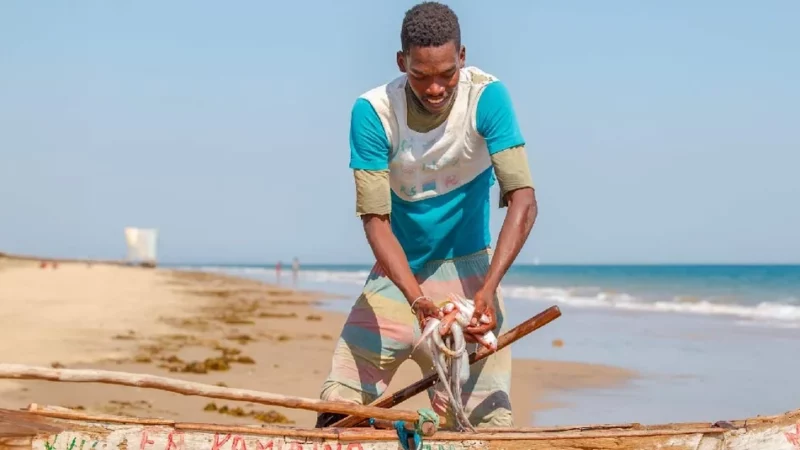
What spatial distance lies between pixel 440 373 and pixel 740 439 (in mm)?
1127

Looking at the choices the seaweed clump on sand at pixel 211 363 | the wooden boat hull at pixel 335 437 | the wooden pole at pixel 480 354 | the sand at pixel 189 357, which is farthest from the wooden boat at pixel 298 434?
the seaweed clump on sand at pixel 211 363

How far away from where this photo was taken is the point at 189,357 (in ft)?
38.4

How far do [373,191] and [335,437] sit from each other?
93 centimetres

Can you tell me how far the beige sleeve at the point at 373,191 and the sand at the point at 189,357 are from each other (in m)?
4.40

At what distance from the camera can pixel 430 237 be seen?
396cm

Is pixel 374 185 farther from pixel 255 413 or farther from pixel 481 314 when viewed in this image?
pixel 255 413

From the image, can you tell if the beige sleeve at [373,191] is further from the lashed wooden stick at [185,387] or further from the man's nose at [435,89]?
the lashed wooden stick at [185,387]

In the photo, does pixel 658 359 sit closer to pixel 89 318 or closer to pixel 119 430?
pixel 89 318

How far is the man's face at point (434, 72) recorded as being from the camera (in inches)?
139

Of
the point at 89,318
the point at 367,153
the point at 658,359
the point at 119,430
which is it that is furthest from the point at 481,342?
the point at 89,318

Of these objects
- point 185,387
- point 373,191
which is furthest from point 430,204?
point 185,387

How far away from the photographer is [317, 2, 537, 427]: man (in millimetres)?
3627

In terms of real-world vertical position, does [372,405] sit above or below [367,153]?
below

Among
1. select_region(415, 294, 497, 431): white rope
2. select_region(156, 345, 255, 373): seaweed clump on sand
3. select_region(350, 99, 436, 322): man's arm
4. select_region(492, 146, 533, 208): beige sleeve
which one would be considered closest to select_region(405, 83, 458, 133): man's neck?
select_region(350, 99, 436, 322): man's arm
